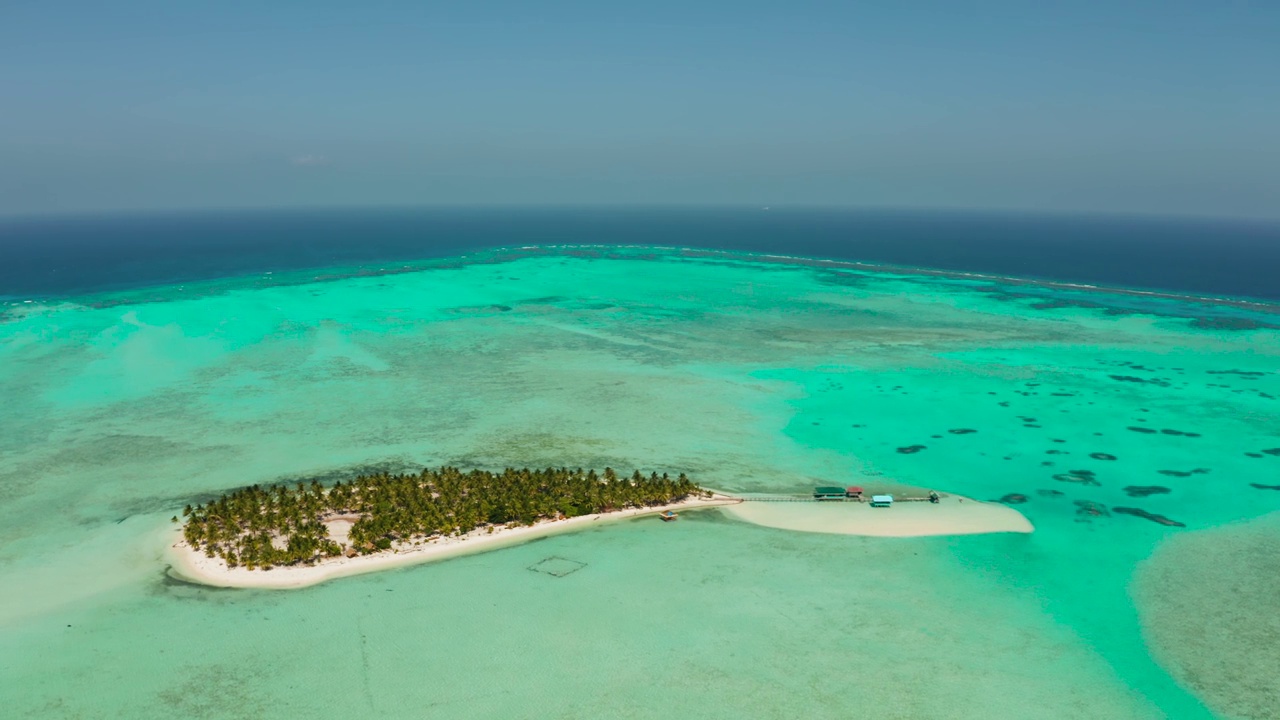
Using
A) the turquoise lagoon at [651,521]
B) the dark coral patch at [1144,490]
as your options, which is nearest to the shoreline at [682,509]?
the turquoise lagoon at [651,521]

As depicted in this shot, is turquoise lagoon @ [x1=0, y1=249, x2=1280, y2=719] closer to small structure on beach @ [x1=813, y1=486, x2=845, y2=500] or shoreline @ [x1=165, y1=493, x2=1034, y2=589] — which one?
shoreline @ [x1=165, y1=493, x2=1034, y2=589]

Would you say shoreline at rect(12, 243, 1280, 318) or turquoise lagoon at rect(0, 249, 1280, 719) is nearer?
turquoise lagoon at rect(0, 249, 1280, 719)

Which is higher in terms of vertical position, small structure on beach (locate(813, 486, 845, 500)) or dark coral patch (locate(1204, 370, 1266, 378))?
dark coral patch (locate(1204, 370, 1266, 378))

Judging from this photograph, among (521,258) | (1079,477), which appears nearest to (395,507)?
(1079,477)

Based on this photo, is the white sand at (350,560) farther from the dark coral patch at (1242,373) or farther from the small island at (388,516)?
the dark coral patch at (1242,373)

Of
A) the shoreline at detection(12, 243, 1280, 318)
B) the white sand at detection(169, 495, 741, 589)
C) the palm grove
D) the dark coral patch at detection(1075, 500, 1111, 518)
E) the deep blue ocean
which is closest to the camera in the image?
the white sand at detection(169, 495, 741, 589)

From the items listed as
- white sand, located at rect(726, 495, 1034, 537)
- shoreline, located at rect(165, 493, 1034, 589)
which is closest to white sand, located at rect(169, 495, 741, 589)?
shoreline, located at rect(165, 493, 1034, 589)
